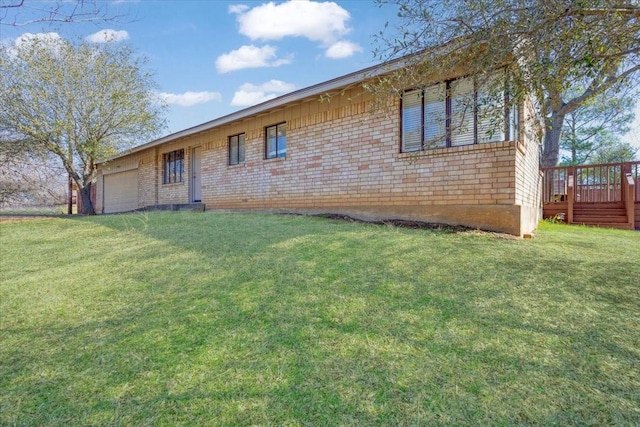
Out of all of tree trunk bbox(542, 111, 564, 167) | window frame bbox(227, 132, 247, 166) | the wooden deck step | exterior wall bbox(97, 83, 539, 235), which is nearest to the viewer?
exterior wall bbox(97, 83, 539, 235)

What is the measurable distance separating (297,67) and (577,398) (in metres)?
10.7

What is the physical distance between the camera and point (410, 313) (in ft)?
9.78

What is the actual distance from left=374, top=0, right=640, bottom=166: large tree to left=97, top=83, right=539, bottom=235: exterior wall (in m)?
1.89

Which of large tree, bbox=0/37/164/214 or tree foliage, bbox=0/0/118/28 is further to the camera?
large tree, bbox=0/37/164/214

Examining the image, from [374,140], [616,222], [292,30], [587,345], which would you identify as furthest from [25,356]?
[616,222]

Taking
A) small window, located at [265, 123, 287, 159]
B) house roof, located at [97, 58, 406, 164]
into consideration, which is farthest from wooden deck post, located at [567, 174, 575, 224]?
small window, located at [265, 123, 287, 159]

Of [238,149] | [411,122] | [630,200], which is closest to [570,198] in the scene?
[630,200]

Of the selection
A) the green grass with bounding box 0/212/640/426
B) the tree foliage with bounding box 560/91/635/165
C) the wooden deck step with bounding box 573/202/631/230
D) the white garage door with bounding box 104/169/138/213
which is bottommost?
the green grass with bounding box 0/212/640/426

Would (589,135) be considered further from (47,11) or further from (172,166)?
(47,11)

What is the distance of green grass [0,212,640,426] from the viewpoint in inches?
77.6

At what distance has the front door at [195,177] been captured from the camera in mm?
13547

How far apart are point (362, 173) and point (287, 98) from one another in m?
2.95

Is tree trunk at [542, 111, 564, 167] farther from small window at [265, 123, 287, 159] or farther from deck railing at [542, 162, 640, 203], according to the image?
small window at [265, 123, 287, 159]

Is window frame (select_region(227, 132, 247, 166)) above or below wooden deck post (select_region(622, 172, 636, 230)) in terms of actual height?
above
